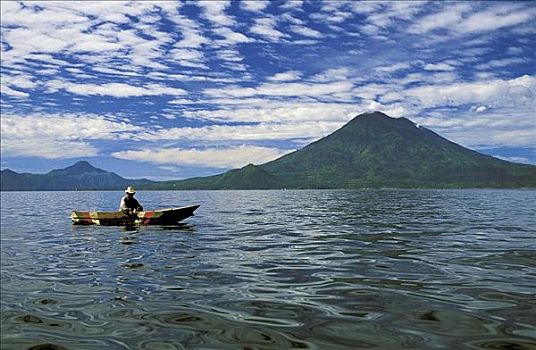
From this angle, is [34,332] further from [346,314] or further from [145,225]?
[145,225]

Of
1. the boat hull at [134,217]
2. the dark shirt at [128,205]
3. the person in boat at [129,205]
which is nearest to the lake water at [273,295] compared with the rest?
the boat hull at [134,217]

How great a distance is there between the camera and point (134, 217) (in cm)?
3950

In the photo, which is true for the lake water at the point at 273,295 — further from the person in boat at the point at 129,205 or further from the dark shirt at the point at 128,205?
the dark shirt at the point at 128,205

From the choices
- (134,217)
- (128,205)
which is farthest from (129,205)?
(134,217)

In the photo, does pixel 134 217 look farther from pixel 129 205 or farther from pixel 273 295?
pixel 273 295

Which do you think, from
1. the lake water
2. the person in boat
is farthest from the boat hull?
the lake water

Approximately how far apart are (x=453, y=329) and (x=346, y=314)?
2.50 m

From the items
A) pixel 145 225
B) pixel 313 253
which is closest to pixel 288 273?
pixel 313 253

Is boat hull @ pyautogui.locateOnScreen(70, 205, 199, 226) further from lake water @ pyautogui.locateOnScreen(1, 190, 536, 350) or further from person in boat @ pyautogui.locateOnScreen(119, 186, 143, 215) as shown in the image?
lake water @ pyautogui.locateOnScreen(1, 190, 536, 350)

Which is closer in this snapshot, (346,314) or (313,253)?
(346,314)

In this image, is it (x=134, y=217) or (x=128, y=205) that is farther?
(x=128, y=205)

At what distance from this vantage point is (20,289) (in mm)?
15023

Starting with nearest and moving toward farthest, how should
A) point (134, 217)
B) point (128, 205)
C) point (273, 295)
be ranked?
point (273, 295) → point (134, 217) → point (128, 205)

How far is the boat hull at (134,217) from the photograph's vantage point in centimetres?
3912
